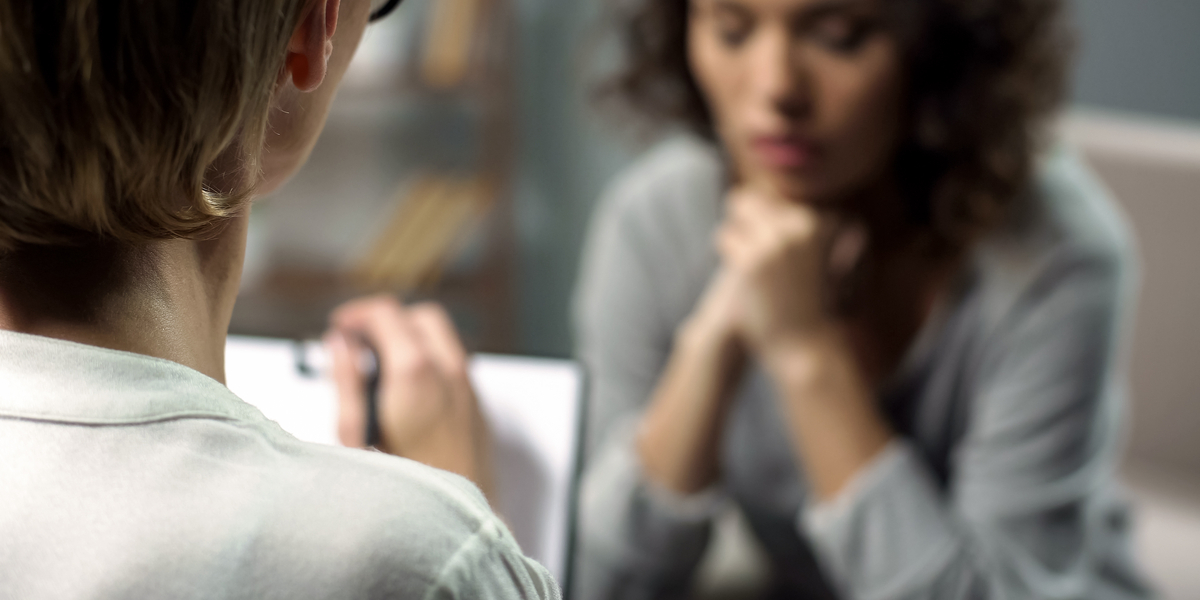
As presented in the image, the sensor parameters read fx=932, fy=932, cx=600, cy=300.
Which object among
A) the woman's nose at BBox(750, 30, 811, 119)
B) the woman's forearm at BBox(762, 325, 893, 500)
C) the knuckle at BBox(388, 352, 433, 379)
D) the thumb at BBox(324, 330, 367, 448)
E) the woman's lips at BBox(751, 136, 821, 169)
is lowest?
the woman's forearm at BBox(762, 325, 893, 500)

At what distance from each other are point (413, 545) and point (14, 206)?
153mm

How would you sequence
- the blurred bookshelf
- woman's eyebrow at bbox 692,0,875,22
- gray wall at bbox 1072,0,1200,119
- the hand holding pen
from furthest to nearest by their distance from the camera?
the blurred bookshelf < gray wall at bbox 1072,0,1200,119 < woman's eyebrow at bbox 692,0,875,22 < the hand holding pen

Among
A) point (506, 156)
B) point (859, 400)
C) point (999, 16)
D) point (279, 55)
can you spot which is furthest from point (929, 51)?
point (506, 156)

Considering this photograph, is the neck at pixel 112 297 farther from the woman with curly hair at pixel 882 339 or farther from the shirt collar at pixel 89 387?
the woman with curly hair at pixel 882 339

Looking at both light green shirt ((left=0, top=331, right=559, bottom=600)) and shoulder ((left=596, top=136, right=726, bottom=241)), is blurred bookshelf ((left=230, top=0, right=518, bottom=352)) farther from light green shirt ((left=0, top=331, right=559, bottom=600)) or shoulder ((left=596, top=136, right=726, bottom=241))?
light green shirt ((left=0, top=331, right=559, bottom=600))

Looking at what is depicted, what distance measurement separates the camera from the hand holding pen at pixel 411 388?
571 millimetres

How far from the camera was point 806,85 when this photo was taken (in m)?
0.78

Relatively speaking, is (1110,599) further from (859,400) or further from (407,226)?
(407,226)

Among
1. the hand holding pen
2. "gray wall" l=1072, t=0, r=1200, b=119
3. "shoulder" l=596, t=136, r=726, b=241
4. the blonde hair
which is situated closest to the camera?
the blonde hair

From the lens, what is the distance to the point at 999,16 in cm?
83

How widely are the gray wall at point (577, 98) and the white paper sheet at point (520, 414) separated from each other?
1.21 metres

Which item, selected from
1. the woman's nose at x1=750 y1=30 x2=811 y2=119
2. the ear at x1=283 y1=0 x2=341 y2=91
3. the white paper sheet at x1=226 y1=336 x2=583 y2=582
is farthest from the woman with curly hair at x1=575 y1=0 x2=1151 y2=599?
the ear at x1=283 y1=0 x2=341 y2=91

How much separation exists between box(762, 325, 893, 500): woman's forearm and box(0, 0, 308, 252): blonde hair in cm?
59

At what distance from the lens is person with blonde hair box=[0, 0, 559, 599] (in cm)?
26
